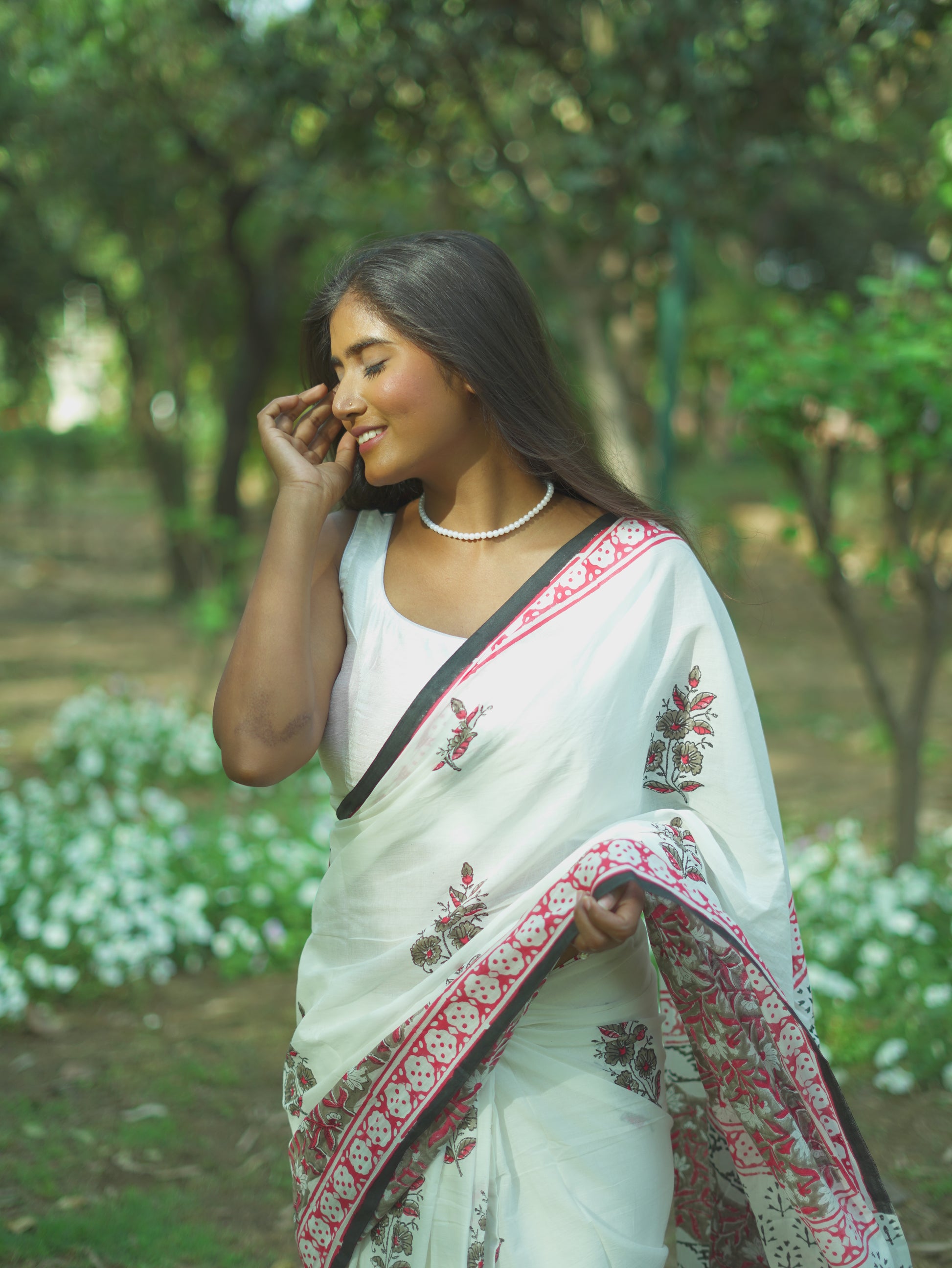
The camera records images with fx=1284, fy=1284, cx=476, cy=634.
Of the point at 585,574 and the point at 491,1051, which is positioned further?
the point at 585,574

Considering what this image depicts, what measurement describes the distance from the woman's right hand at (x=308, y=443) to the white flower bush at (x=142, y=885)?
2.63 meters

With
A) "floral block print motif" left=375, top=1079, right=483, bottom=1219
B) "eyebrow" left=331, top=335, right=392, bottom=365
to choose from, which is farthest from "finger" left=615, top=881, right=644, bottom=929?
"eyebrow" left=331, top=335, right=392, bottom=365

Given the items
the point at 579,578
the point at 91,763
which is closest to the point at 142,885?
the point at 91,763

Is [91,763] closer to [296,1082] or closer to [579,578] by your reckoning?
[296,1082]

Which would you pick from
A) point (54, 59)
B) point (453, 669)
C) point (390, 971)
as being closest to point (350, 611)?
point (453, 669)

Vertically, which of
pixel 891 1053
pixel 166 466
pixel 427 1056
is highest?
pixel 166 466

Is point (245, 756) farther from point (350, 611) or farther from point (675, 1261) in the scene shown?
point (675, 1261)

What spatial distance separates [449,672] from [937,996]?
8.28 feet

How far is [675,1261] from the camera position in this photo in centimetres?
288

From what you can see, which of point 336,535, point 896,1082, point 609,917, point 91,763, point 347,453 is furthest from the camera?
point 91,763

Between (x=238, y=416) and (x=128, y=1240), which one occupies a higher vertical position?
(x=238, y=416)

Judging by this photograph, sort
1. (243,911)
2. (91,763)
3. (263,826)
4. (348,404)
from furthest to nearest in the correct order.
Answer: (91,763), (263,826), (243,911), (348,404)

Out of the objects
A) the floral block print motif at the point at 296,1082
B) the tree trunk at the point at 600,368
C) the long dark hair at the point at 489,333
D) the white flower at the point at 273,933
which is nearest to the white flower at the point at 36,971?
the white flower at the point at 273,933

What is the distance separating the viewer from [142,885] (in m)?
4.62
